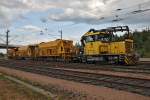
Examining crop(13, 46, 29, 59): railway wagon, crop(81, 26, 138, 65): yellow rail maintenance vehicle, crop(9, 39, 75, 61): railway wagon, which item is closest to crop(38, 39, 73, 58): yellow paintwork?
crop(9, 39, 75, 61): railway wagon

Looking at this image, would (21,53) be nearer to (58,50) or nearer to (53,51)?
(53,51)

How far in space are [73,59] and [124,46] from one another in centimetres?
1234

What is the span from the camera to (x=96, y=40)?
33500 millimetres

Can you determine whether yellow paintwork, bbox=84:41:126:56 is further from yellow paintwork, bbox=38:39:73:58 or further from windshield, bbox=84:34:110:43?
yellow paintwork, bbox=38:39:73:58

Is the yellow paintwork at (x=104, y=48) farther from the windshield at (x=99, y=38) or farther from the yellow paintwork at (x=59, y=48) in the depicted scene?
the yellow paintwork at (x=59, y=48)

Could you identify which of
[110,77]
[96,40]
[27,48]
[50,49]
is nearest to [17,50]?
[27,48]

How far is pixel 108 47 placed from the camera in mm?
32562

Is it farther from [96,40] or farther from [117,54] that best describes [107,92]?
[96,40]

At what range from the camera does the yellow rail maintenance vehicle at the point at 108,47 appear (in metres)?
30.9

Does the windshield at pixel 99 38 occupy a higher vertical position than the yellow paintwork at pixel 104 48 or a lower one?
higher

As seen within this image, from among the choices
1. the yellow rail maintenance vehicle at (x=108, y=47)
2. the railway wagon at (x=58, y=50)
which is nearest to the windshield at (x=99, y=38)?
the yellow rail maintenance vehicle at (x=108, y=47)

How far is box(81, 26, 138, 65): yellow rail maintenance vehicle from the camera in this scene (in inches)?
1217

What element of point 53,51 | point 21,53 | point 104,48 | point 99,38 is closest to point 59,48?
point 53,51

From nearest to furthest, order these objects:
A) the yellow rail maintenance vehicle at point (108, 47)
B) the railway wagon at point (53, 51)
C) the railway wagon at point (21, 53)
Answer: the yellow rail maintenance vehicle at point (108, 47), the railway wagon at point (53, 51), the railway wagon at point (21, 53)
